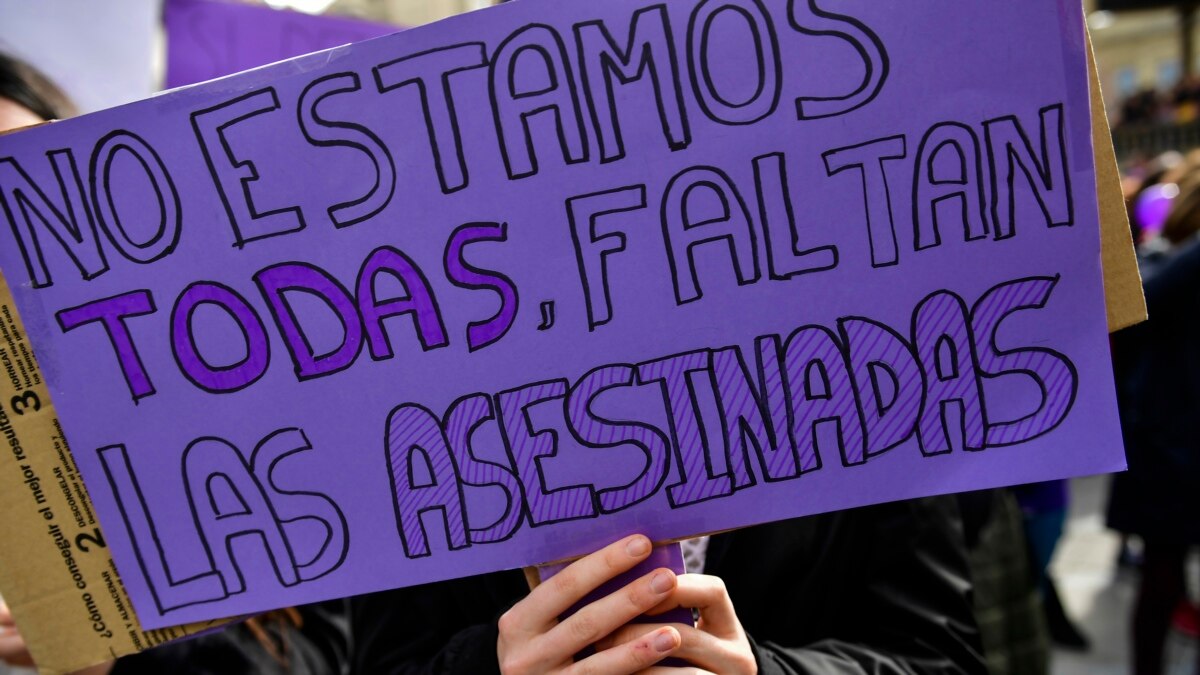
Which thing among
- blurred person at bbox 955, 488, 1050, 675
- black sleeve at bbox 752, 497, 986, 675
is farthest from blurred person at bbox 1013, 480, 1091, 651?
black sleeve at bbox 752, 497, 986, 675

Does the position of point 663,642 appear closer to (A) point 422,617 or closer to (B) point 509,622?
(B) point 509,622

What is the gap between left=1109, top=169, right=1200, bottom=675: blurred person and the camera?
2580mm

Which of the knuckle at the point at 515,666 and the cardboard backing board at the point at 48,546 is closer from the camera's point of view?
the knuckle at the point at 515,666

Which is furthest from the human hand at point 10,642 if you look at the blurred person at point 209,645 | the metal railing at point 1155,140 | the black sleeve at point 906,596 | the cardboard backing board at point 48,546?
the metal railing at point 1155,140

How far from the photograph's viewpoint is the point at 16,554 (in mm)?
1003

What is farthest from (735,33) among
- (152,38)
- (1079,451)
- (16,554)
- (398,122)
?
(152,38)

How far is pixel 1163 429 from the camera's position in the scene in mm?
2637

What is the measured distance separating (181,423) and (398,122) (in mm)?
409

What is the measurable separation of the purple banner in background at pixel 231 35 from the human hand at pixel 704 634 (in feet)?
6.05

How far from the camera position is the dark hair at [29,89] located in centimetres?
130

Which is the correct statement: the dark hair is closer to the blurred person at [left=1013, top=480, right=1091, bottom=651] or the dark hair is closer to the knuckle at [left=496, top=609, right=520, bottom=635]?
the knuckle at [left=496, top=609, right=520, bottom=635]

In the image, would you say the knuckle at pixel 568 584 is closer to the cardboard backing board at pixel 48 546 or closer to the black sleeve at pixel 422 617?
the black sleeve at pixel 422 617

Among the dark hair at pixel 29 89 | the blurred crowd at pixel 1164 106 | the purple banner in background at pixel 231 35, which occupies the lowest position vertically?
the blurred crowd at pixel 1164 106

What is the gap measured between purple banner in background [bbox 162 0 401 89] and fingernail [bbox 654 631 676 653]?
6.18 ft
